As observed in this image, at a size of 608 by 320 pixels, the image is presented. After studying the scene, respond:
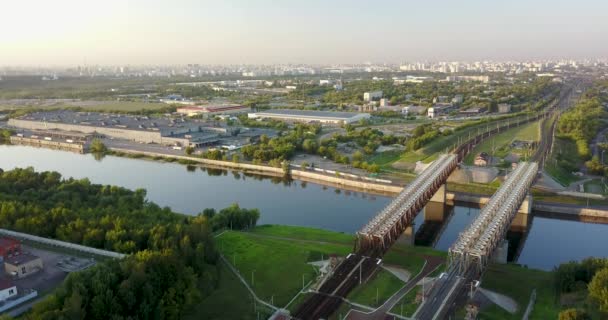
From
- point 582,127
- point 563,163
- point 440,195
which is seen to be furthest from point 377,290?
point 582,127

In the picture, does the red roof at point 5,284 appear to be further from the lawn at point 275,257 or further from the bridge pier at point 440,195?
the bridge pier at point 440,195

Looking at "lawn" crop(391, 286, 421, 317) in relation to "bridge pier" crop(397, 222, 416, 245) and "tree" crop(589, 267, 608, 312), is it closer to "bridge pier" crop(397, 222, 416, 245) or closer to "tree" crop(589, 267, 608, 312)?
"tree" crop(589, 267, 608, 312)

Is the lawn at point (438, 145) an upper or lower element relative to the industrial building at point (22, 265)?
lower

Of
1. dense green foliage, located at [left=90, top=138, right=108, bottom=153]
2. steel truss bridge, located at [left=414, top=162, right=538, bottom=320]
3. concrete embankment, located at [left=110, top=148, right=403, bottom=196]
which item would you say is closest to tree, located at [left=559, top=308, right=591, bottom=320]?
steel truss bridge, located at [left=414, top=162, right=538, bottom=320]

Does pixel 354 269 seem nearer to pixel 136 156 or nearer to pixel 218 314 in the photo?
pixel 218 314

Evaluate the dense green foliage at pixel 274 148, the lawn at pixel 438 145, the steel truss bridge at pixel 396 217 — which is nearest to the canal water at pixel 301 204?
the dense green foliage at pixel 274 148

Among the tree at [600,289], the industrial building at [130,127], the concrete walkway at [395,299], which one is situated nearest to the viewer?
the tree at [600,289]

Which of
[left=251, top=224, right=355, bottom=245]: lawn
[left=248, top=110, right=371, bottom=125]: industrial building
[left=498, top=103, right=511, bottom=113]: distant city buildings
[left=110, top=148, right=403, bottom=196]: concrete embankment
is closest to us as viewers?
[left=251, top=224, right=355, bottom=245]: lawn
